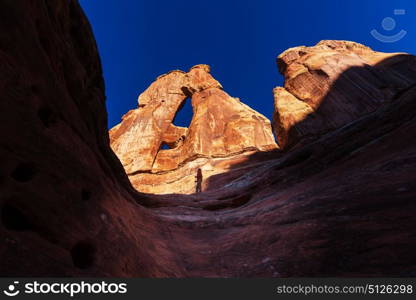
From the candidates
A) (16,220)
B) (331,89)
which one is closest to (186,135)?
(331,89)

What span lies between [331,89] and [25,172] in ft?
100

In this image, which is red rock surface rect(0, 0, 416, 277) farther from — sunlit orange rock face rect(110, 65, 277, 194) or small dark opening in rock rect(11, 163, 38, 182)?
sunlit orange rock face rect(110, 65, 277, 194)

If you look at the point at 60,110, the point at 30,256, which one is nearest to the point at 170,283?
the point at 30,256

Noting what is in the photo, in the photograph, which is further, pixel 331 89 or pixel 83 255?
pixel 331 89

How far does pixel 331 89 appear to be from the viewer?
28422mm

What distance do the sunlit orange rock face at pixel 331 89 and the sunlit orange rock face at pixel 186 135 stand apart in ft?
19.8

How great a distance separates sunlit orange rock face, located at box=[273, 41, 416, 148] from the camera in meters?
25.1

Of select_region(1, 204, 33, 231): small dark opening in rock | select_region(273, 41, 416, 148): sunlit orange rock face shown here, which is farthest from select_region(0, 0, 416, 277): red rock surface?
select_region(273, 41, 416, 148): sunlit orange rock face

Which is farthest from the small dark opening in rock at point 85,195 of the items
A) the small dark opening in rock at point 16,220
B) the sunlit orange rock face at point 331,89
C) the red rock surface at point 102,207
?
the sunlit orange rock face at point 331,89

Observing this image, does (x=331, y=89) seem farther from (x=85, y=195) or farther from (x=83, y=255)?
(x=83, y=255)

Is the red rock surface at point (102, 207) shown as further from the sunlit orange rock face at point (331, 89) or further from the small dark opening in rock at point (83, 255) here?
the sunlit orange rock face at point (331, 89)

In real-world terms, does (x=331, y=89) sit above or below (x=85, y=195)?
above

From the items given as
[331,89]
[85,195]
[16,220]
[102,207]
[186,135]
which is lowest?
[16,220]

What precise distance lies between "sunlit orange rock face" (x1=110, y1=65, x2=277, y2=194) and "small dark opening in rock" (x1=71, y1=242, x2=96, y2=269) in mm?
20463
